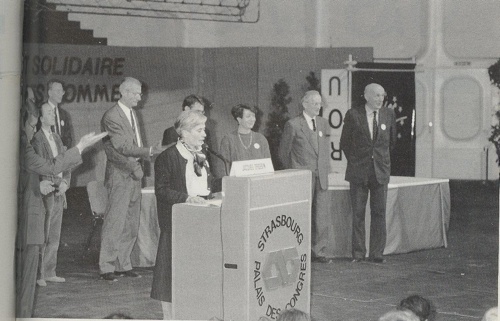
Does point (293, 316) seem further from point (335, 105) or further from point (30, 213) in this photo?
point (30, 213)

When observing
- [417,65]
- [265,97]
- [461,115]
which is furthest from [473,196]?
[265,97]

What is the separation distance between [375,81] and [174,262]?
1.60 m

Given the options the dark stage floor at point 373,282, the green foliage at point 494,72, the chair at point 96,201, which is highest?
the green foliage at point 494,72

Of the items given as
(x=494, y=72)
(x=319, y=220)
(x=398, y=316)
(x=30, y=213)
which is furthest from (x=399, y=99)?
(x=30, y=213)

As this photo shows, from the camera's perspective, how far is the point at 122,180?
586 cm

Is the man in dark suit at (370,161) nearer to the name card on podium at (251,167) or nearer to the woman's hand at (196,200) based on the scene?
the name card on podium at (251,167)

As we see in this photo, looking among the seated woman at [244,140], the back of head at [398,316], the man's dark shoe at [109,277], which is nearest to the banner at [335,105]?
the seated woman at [244,140]

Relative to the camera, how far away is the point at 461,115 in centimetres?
585

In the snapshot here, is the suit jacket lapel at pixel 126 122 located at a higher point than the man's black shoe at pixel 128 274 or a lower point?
higher

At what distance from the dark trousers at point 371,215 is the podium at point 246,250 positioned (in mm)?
556

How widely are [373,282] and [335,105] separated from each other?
1.09 m

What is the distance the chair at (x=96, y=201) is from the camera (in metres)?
5.83

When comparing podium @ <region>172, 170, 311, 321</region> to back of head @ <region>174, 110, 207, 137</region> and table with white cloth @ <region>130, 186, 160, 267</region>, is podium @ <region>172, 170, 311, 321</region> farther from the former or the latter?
back of head @ <region>174, 110, 207, 137</region>

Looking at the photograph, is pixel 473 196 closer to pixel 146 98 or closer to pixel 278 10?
pixel 278 10
